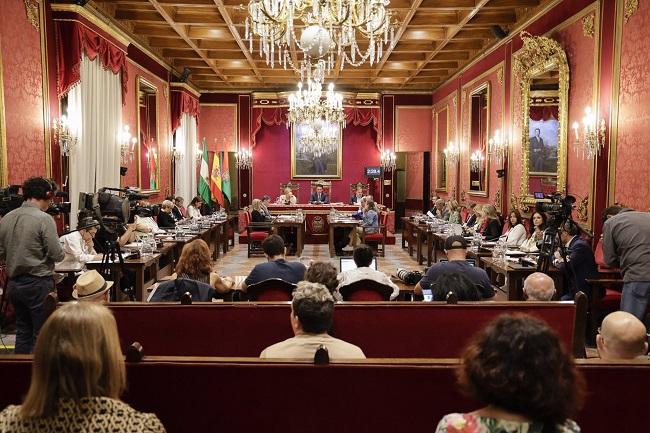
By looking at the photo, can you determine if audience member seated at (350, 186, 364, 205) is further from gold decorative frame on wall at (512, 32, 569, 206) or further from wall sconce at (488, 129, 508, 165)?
gold decorative frame on wall at (512, 32, 569, 206)

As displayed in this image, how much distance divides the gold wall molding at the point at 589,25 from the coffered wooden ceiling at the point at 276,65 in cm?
130

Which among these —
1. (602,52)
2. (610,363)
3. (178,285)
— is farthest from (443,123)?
(610,363)

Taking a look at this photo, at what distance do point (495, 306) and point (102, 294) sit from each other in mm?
2747

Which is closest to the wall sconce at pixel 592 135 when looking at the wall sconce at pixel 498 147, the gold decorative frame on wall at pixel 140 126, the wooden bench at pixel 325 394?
the wall sconce at pixel 498 147

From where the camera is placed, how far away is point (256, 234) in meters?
11.8

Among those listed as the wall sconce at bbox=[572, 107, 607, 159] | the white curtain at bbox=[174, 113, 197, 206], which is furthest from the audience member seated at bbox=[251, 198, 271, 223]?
the wall sconce at bbox=[572, 107, 607, 159]

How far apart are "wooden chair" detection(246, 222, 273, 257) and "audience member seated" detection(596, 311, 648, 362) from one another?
931cm

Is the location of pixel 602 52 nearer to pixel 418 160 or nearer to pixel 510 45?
pixel 510 45

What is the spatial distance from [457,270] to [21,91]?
16.9ft

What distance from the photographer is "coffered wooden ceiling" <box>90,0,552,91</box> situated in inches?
335

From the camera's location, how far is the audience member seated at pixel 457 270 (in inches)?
164

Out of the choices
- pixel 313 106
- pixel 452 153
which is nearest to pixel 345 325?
pixel 313 106

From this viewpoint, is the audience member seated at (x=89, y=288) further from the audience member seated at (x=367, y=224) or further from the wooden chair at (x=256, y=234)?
the audience member seated at (x=367, y=224)

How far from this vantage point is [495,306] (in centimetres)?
335
